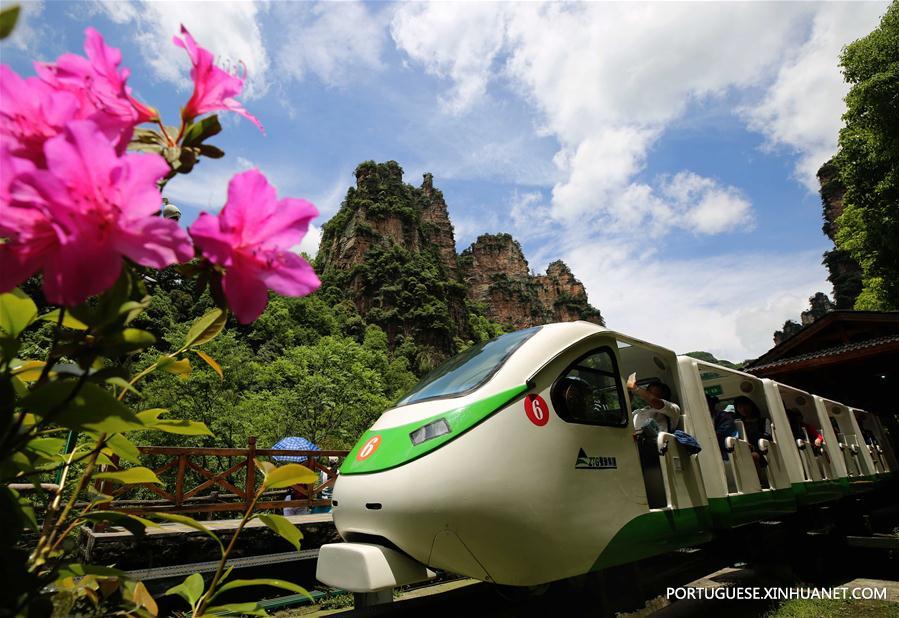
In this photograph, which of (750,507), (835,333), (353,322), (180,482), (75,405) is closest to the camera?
(75,405)

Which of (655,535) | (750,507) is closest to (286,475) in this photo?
(655,535)

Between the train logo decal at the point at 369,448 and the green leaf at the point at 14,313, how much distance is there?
241 centimetres

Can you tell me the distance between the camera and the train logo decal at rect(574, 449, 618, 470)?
119 inches

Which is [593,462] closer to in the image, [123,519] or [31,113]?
[123,519]

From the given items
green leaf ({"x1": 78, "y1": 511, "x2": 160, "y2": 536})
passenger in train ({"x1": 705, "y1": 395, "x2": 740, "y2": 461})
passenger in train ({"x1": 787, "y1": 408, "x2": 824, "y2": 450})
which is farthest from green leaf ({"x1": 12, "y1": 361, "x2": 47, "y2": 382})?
passenger in train ({"x1": 787, "y1": 408, "x2": 824, "y2": 450})

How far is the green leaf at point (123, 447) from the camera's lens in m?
→ 0.99

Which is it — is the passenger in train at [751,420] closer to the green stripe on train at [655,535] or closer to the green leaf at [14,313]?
the green stripe on train at [655,535]

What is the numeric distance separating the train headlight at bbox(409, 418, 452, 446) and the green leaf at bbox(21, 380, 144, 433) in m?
2.15

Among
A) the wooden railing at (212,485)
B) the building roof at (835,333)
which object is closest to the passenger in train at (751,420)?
the wooden railing at (212,485)

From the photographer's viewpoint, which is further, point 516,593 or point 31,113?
point 516,593

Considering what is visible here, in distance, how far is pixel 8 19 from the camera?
23.3 inches

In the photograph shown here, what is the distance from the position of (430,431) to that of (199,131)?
224 centimetres

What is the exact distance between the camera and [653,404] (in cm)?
432

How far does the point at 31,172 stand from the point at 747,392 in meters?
7.32
